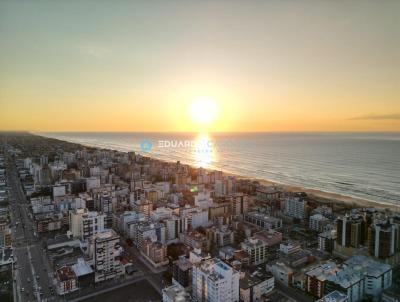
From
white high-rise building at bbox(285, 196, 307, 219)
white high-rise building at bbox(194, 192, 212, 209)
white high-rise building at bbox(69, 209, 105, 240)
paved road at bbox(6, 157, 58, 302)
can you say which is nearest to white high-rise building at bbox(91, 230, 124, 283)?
paved road at bbox(6, 157, 58, 302)

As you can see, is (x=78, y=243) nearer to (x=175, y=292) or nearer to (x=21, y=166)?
(x=175, y=292)

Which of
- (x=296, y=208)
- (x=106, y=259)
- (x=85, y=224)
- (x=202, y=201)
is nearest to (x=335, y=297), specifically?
(x=106, y=259)

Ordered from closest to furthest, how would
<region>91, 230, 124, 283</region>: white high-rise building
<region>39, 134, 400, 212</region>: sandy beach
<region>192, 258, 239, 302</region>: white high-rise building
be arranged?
<region>192, 258, 239, 302</region>: white high-rise building < <region>91, 230, 124, 283</region>: white high-rise building < <region>39, 134, 400, 212</region>: sandy beach

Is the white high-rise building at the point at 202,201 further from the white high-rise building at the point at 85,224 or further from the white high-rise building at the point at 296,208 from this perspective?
the white high-rise building at the point at 85,224

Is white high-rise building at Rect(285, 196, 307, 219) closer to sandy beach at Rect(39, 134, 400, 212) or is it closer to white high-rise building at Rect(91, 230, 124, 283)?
sandy beach at Rect(39, 134, 400, 212)

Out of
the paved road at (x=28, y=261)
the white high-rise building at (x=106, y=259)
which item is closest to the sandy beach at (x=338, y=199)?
the white high-rise building at (x=106, y=259)

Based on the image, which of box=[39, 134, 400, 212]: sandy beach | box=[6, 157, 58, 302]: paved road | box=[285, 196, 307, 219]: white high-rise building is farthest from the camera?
box=[39, 134, 400, 212]: sandy beach

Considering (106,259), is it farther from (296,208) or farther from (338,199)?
(338,199)
